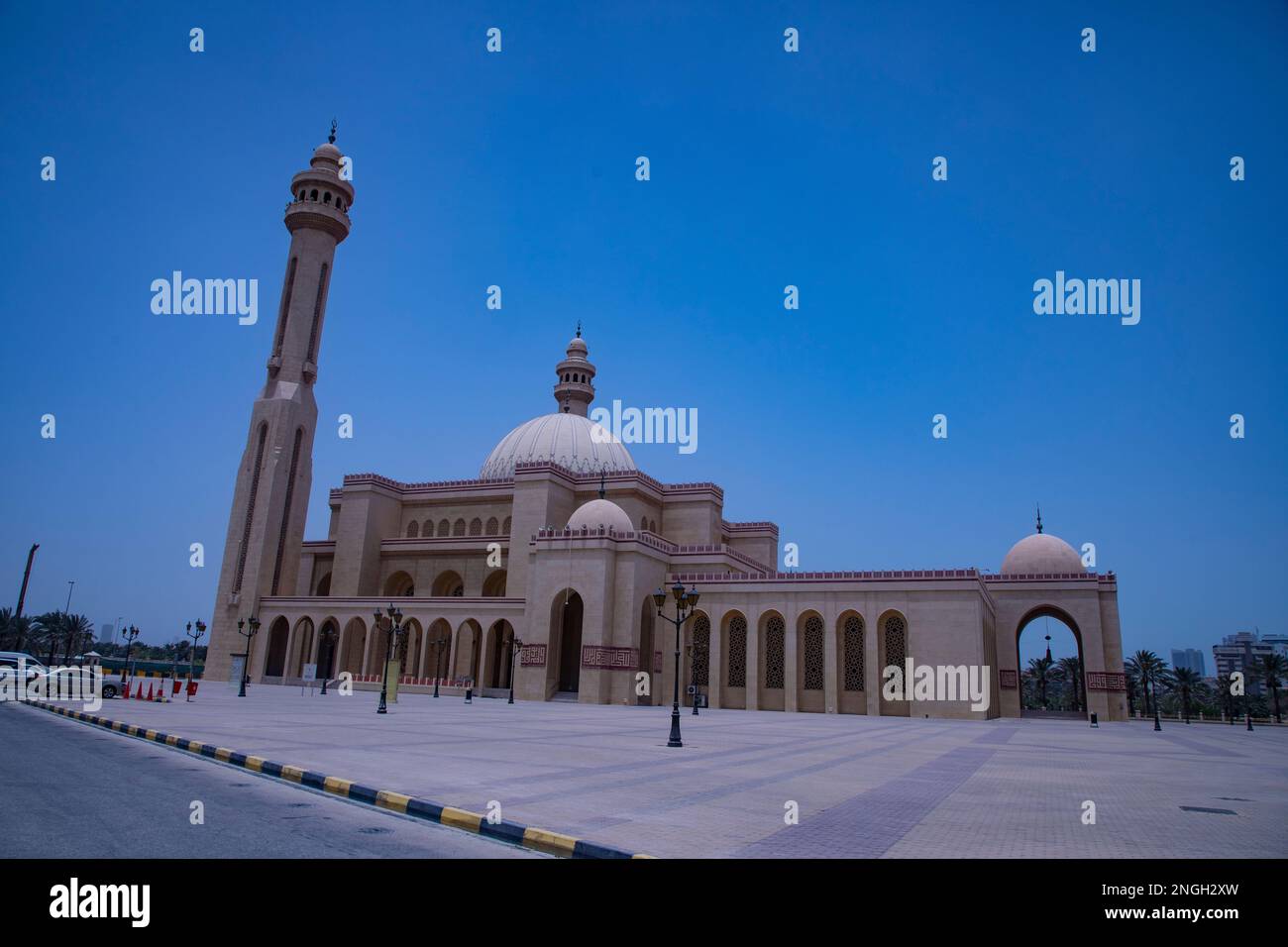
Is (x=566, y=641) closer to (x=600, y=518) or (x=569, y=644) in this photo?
(x=569, y=644)

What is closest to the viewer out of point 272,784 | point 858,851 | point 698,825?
point 858,851

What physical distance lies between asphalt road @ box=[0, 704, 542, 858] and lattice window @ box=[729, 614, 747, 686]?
2959 cm

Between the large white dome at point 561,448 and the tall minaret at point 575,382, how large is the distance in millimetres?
3570

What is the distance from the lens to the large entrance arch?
3900 cm

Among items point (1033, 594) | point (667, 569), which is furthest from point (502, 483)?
point (1033, 594)

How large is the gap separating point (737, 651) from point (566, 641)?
980 cm

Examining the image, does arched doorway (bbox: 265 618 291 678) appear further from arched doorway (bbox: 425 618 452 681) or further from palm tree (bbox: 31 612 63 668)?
palm tree (bbox: 31 612 63 668)

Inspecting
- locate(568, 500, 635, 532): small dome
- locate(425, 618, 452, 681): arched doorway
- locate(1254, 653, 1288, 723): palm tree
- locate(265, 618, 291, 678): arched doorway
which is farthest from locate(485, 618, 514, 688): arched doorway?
locate(1254, 653, 1288, 723): palm tree

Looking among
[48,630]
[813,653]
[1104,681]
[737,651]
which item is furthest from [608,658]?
[48,630]

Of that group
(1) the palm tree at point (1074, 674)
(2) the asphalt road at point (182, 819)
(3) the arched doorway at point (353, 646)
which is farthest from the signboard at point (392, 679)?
(1) the palm tree at point (1074, 674)

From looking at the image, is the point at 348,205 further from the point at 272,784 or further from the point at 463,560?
the point at 272,784

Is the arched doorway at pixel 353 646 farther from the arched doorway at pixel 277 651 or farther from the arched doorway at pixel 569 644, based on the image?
the arched doorway at pixel 569 644

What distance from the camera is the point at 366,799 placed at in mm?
8984

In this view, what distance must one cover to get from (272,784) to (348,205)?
159 ft
